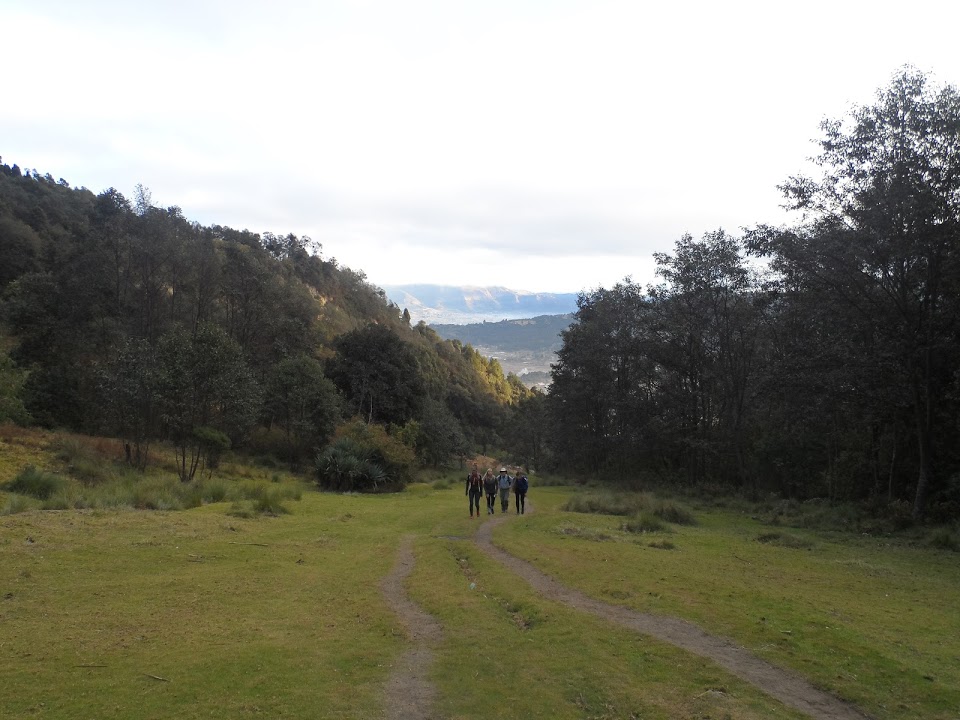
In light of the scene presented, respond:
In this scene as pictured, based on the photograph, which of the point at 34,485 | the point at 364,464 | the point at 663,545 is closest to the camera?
the point at 663,545

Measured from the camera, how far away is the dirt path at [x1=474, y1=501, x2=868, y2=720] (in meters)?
5.79

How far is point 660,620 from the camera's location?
8352 millimetres

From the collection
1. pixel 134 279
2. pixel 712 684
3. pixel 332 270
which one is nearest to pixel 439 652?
pixel 712 684

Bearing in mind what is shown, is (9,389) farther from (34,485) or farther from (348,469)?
(348,469)

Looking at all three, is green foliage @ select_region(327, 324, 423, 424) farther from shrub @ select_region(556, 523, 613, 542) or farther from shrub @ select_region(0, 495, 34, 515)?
shrub @ select_region(0, 495, 34, 515)

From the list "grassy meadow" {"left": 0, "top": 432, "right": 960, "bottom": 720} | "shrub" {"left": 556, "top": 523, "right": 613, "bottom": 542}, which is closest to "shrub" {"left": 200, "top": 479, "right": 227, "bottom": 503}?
"grassy meadow" {"left": 0, "top": 432, "right": 960, "bottom": 720}

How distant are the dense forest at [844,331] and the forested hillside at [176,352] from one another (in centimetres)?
1823

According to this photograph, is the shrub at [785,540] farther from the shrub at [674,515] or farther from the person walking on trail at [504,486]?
the person walking on trail at [504,486]

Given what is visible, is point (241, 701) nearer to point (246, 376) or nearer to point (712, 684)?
point (712, 684)

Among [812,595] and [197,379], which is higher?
[197,379]

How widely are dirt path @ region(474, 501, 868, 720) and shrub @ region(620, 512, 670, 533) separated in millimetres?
7064

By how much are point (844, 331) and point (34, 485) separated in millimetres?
26480

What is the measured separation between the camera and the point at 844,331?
22.8 metres

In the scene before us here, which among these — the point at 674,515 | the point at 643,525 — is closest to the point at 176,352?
the point at 643,525
